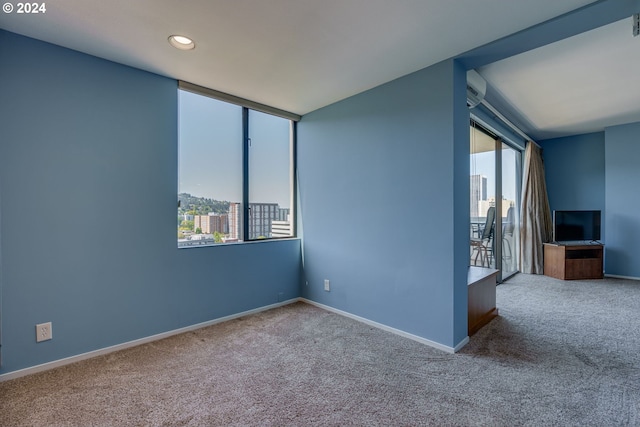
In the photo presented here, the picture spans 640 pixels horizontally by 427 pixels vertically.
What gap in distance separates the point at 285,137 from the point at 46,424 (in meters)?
3.27

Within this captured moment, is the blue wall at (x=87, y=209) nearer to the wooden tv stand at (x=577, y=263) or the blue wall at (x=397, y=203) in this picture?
the blue wall at (x=397, y=203)

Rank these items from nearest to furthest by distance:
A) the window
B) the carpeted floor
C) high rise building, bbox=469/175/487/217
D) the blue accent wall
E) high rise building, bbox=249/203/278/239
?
1. the carpeted floor
2. the window
3. high rise building, bbox=249/203/278/239
4. high rise building, bbox=469/175/487/217
5. the blue accent wall

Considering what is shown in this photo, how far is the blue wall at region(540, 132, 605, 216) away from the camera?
5.37 metres

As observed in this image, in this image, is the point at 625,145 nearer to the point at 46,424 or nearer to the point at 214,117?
the point at 214,117

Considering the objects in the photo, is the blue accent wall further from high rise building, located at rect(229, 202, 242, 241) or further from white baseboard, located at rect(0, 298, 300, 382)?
high rise building, located at rect(229, 202, 242, 241)

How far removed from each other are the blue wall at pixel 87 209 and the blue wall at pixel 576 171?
6625 mm

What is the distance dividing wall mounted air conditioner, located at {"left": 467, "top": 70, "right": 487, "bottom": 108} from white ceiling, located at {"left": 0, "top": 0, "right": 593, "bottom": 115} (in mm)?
480

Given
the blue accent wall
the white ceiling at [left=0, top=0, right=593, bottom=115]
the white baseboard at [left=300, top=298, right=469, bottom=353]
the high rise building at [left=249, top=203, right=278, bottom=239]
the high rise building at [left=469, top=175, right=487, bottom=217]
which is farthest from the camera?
the blue accent wall

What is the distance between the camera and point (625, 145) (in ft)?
15.9

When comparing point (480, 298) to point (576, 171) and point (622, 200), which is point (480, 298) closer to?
point (622, 200)

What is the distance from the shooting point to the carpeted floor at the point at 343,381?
1.66 metres

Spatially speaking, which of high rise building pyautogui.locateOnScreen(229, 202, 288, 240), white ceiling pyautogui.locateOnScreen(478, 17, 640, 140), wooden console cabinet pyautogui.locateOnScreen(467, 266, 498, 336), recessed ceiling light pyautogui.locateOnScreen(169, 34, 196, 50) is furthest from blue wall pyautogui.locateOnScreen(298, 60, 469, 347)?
recessed ceiling light pyautogui.locateOnScreen(169, 34, 196, 50)

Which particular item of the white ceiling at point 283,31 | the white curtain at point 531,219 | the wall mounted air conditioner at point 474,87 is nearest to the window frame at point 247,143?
the white ceiling at point 283,31

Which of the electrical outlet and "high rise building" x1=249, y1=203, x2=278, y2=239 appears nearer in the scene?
the electrical outlet
